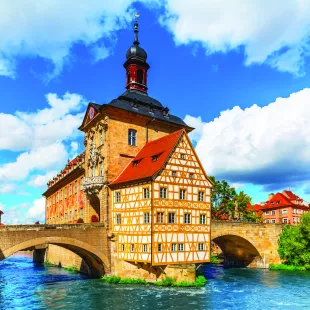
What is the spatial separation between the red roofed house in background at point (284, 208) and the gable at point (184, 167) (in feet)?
159

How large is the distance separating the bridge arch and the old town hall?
1.35m

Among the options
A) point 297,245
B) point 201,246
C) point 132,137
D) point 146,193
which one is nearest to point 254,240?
point 297,245

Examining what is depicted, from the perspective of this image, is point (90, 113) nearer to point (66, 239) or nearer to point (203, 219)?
point (66, 239)

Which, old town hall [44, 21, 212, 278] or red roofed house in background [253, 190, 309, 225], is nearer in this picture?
old town hall [44, 21, 212, 278]

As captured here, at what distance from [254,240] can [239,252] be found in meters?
4.07

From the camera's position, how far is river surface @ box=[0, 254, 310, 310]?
902 inches

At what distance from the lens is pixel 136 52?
41.9 meters

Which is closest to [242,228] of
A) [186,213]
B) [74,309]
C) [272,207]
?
[186,213]

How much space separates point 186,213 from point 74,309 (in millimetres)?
11674

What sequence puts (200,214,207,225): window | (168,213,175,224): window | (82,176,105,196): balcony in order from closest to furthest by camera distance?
1. (168,213,175,224): window
2. (200,214,207,225): window
3. (82,176,105,196): balcony

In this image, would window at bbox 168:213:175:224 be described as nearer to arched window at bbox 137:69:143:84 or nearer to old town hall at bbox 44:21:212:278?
old town hall at bbox 44:21:212:278

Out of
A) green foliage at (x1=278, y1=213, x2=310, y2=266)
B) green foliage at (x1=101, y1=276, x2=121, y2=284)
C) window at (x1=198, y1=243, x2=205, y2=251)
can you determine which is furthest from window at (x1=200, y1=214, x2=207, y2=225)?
green foliage at (x1=278, y1=213, x2=310, y2=266)

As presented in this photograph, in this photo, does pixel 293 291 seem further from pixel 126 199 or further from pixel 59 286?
pixel 59 286

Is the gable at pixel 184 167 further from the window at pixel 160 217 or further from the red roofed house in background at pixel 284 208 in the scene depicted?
the red roofed house in background at pixel 284 208
